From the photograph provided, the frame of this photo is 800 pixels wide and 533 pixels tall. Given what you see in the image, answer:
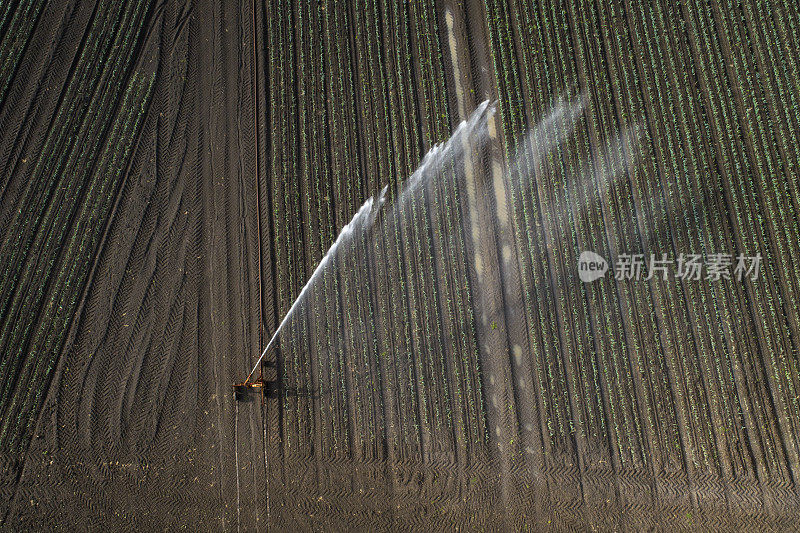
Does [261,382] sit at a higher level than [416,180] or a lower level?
lower

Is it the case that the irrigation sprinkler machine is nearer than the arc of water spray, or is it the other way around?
the irrigation sprinkler machine

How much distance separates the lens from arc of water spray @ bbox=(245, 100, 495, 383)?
756 centimetres

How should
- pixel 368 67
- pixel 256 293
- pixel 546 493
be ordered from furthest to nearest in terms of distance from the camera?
pixel 368 67
pixel 256 293
pixel 546 493

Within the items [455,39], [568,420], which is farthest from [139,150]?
[568,420]

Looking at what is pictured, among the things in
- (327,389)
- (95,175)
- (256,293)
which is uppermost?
(95,175)

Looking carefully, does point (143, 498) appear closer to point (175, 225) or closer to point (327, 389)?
point (327, 389)

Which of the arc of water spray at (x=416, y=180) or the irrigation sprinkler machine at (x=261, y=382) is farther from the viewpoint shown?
the arc of water spray at (x=416, y=180)

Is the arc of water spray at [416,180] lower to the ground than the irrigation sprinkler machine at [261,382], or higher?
higher

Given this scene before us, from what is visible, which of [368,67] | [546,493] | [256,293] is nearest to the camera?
[546,493]

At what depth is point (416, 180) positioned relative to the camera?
7.77 meters

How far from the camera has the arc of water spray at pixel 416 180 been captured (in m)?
7.56

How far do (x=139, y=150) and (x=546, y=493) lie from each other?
719cm

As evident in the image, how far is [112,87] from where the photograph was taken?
811 cm

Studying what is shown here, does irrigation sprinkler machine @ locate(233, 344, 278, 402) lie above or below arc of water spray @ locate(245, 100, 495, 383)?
below
